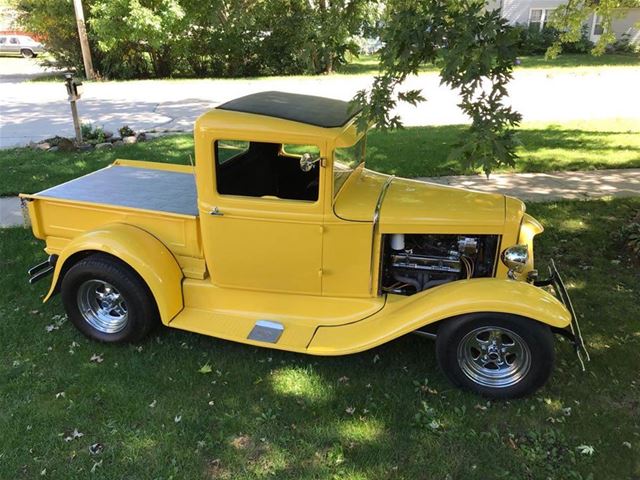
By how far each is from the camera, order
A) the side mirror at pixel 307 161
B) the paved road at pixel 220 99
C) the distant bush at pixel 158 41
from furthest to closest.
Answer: the distant bush at pixel 158 41 → the paved road at pixel 220 99 → the side mirror at pixel 307 161

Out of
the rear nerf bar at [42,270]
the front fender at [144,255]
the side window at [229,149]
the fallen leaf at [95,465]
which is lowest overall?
the fallen leaf at [95,465]

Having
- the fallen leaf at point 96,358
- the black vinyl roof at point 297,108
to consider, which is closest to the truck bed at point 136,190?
the black vinyl roof at point 297,108

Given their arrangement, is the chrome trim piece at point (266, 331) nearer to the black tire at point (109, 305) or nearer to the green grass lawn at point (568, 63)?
the black tire at point (109, 305)

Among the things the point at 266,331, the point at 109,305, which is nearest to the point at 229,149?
the point at 266,331

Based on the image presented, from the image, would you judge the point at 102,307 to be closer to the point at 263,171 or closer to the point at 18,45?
the point at 263,171

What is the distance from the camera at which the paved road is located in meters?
12.0

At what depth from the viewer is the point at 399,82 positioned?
131 inches

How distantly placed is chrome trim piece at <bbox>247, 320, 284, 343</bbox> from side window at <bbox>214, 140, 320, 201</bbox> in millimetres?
940

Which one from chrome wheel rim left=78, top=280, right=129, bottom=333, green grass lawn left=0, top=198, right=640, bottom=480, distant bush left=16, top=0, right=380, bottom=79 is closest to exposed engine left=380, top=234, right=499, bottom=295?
green grass lawn left=0, top=198, right=640, bottom=480

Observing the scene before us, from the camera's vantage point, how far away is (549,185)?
7.62 meters

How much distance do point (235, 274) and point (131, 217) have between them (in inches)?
37.4

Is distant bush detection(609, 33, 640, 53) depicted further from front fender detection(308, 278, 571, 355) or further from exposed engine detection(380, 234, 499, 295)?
front fender detection(308, 278, 571, 355)

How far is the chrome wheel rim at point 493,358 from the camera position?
3543 millimetres

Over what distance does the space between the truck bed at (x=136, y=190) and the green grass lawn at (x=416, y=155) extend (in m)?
3.31
